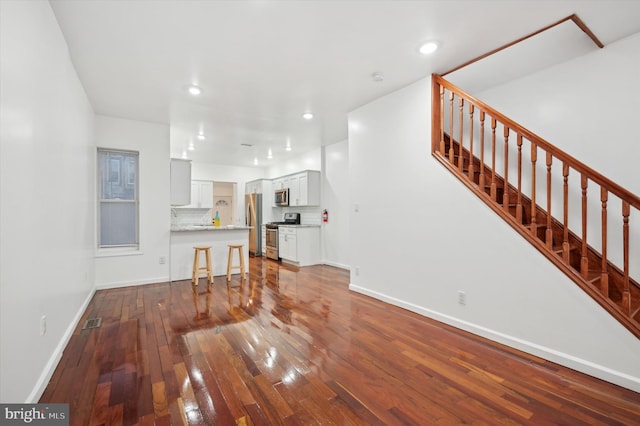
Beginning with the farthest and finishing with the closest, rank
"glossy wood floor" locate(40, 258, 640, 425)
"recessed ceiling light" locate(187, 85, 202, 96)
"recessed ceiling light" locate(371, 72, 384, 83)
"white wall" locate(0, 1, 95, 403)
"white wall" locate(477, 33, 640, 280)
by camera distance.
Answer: "recessed ceiling light" locate(187, 85, 202, 96), "recessed ceiling light" locate(371, 72, 384, 83), "white wall" locate(477, 33, 640, 280), "glossy wood floor" locate(40, 258, 640, 425), "white wall" locate(0, 1, 95, 403)

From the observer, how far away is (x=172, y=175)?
5.13 meters

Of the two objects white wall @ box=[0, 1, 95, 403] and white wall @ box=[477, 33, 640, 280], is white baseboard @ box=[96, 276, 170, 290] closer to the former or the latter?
white wall @ box=[0, 1, 95, 403]

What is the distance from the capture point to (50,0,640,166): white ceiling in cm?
220

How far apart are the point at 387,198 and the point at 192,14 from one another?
2814 mm

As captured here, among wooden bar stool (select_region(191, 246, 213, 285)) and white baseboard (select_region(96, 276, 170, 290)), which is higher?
wooden bar stool (select_region(191, 246, 213, 285))

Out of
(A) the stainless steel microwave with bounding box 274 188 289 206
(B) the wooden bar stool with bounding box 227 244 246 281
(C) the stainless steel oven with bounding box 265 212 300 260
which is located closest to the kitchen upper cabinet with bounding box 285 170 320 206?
(A) the stainless steel microwave with bounding box 274 188 289 206

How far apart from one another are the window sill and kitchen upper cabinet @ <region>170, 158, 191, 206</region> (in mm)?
983

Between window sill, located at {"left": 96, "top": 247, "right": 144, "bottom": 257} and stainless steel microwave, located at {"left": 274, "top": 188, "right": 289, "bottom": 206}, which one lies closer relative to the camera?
window sill, located at {"left": 96, "top": 247, "right": 144, "bottom": 257}

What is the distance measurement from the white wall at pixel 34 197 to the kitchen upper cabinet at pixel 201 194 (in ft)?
16.5

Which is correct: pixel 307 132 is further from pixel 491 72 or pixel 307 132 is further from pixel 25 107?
pixel 25 107

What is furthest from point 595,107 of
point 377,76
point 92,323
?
point 92,323

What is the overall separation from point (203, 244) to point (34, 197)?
11.5ft

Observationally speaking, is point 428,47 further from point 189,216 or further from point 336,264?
point 189,216

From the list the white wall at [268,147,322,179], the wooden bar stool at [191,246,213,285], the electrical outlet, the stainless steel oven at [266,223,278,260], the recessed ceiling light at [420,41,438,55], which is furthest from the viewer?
the stainless steel oven at [266,223,278,260]
